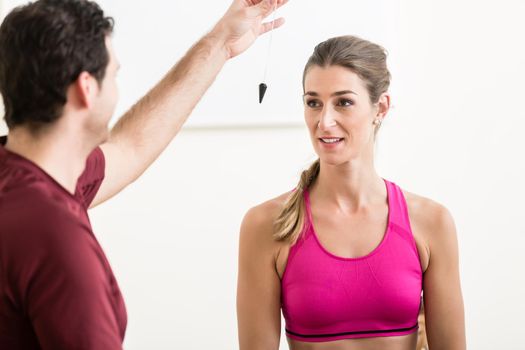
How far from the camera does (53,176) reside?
1.00 m

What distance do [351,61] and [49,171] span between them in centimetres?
94

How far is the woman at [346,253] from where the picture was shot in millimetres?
1675

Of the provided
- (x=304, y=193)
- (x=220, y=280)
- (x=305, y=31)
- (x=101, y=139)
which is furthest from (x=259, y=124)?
(x=101, y=139)

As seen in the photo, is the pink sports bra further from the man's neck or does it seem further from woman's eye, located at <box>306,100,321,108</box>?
the man's neck

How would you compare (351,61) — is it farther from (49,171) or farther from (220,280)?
(220,280)

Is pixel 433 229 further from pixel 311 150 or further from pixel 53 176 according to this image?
pixel 53 176

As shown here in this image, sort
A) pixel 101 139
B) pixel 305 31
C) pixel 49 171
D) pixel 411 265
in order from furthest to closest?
pixel 305 31, pixel 411 265, pixel 101 139, pixel 49 171

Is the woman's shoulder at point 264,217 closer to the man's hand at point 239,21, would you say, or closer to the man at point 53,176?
the man's hand at point 239,21

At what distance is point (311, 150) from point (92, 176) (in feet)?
4.11

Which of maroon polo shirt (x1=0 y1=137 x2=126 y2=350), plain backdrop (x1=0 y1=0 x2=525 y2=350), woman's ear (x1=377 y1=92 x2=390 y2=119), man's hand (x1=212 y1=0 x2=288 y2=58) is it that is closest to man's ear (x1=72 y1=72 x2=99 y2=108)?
maroon polo shirt (x1=0 y1=137 x2=126 y2=350)

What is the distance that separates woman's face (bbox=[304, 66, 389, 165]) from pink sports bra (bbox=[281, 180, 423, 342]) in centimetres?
22

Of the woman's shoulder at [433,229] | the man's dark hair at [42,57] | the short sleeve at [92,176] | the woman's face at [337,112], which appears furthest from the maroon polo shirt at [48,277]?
the woman's shoulder at [433,229]

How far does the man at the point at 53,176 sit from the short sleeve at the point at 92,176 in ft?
0.44

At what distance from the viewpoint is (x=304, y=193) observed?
182 centimetres
